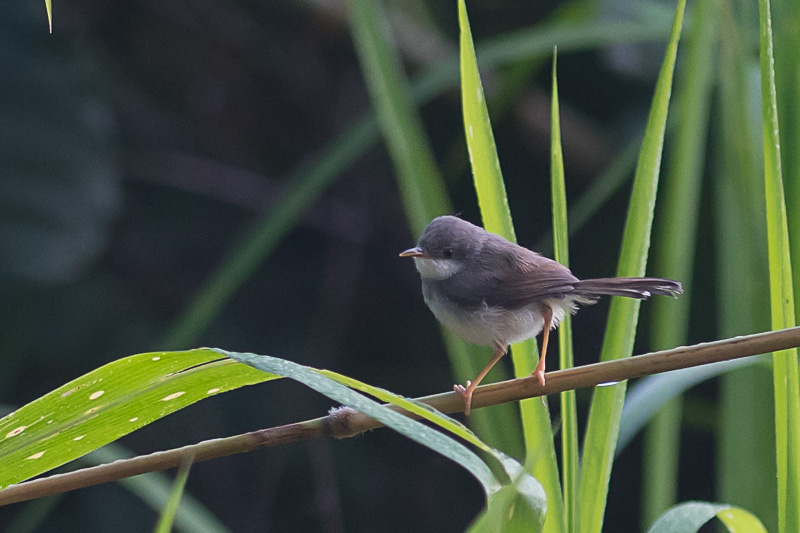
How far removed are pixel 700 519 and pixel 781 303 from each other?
0.27m

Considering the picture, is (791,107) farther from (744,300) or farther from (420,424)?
(420,424)

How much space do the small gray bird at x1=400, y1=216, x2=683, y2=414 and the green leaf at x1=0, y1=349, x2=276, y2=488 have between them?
18.5 inches

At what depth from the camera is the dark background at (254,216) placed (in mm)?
2709

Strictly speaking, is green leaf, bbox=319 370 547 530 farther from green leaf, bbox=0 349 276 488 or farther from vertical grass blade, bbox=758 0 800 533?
vertical grass blade, bbox=758 0 800 533

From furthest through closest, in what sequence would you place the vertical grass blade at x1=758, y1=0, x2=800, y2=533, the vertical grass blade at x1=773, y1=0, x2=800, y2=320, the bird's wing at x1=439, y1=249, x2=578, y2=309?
the bird's wing at x1=439, y1=249, x2=578, y2=309, the vertical grass blade at x1=773, y1=0, x2=800, y2=320, the vertical grass blade at x1=758, y1=0, x2=800, y2=533

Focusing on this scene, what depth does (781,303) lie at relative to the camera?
0.89 meters

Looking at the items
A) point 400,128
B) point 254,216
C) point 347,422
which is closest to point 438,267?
point 400,128

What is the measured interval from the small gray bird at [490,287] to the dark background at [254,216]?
1508 millimetres

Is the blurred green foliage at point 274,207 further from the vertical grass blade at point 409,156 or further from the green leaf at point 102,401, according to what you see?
the green leaf at point 102,401

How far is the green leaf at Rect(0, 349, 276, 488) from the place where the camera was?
2.54 feet

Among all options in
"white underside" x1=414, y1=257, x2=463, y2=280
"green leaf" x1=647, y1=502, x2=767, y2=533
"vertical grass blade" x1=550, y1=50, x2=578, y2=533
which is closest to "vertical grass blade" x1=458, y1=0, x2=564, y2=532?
"vertical grass blade" x1=550, y1=50, x2=578, y2=533

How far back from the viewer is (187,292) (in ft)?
10.6

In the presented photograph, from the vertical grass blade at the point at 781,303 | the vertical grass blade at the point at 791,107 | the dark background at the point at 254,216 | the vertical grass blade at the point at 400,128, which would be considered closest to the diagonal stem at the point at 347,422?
the vertical grass blade at the point at 781,303

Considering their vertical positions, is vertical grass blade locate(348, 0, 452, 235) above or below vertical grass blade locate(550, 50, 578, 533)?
above
